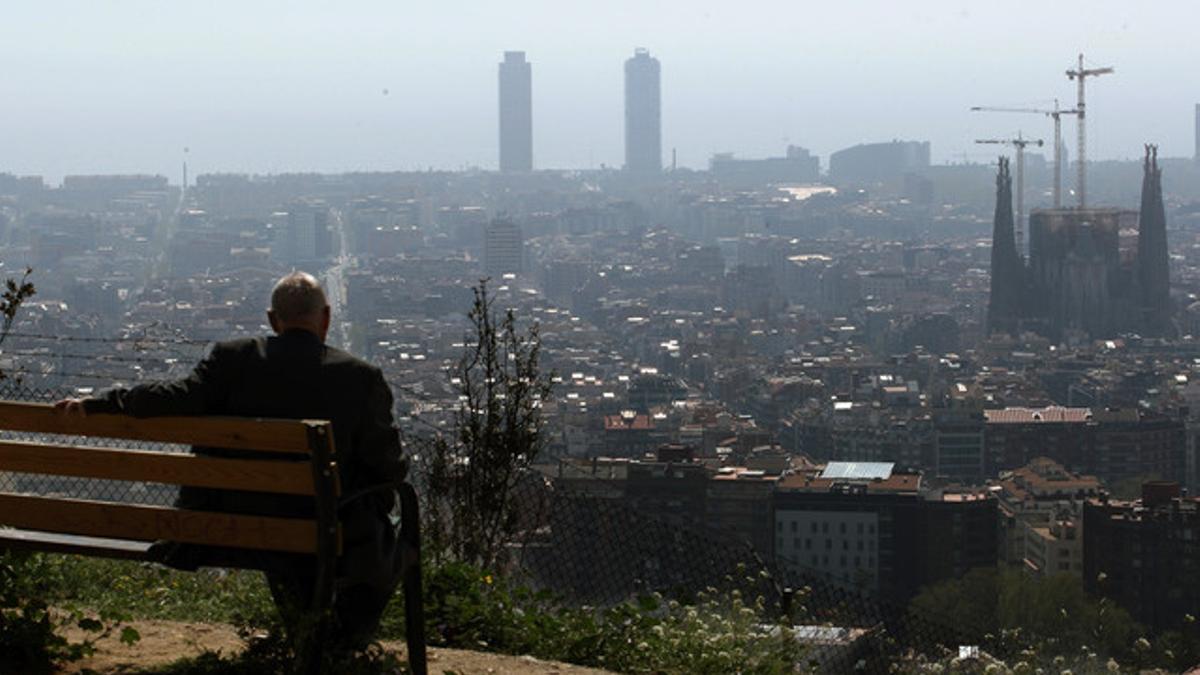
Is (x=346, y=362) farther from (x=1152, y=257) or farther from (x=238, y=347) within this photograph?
(x=1152, y=257)

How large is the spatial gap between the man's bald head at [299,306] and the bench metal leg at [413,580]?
314 mm

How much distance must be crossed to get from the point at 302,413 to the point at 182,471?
0.22m

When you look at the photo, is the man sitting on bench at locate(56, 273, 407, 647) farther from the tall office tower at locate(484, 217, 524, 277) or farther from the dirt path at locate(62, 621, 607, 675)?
the tall office tower at locate(484, 217, 524, 277)

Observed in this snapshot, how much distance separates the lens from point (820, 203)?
159625 millimetres

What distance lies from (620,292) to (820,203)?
51.2m

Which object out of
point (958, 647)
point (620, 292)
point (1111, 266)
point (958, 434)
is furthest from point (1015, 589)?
point (620, 292)

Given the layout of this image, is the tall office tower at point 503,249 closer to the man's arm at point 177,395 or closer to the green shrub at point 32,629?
the green shrub at point 32,629

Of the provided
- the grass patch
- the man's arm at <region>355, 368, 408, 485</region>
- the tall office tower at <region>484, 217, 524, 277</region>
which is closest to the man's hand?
the man's arm at <region>355, 368, 408, 485</region>

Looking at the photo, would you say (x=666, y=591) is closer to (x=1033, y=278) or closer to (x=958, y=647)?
(x=958, y=647)

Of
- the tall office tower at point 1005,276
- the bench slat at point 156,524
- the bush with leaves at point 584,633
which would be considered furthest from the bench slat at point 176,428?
the tall office tower at point 1005,276

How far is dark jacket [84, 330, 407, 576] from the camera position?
12.8ft

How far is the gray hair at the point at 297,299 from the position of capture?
13.0 feet

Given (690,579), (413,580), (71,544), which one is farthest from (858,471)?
(71,544)

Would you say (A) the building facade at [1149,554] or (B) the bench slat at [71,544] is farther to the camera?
(A) the building facade at [1149,554]
